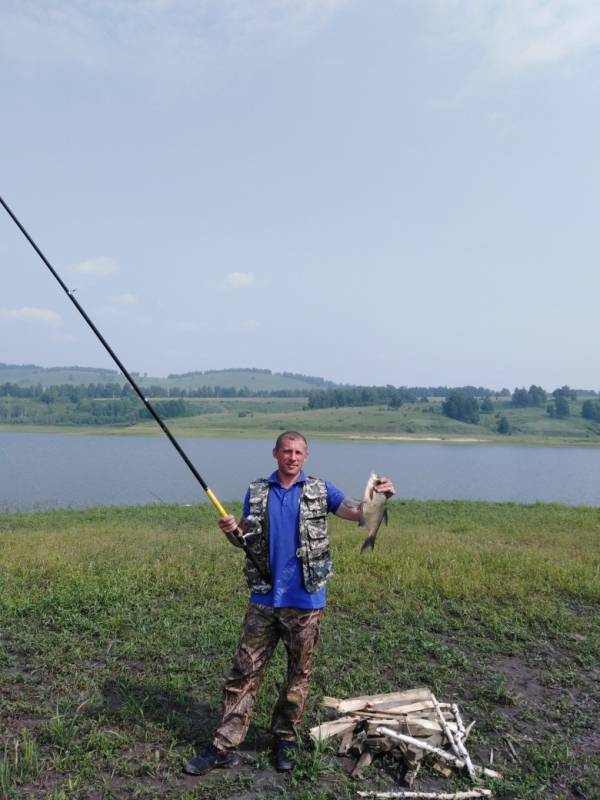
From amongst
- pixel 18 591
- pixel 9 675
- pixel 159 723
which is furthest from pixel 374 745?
pixel 18 591

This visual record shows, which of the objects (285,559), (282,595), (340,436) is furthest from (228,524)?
(340,436)

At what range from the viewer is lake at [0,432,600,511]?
1512 inches

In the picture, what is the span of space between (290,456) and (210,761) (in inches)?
105

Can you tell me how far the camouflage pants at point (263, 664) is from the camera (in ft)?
17.6

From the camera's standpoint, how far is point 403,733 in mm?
5555

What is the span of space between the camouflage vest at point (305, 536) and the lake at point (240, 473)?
91.0ft

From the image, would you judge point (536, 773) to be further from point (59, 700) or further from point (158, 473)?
point (158, 473)

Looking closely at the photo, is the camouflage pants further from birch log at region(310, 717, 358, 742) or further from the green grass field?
the green grass field

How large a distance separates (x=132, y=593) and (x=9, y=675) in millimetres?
2957

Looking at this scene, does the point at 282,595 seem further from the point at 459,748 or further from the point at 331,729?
the point at 459,748

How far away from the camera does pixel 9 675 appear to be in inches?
275

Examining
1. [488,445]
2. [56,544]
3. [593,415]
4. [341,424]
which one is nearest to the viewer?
[56,544]

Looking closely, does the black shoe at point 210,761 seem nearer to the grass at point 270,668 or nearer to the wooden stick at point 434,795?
the grass at point 270,668

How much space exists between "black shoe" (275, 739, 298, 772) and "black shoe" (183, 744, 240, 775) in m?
0.35
